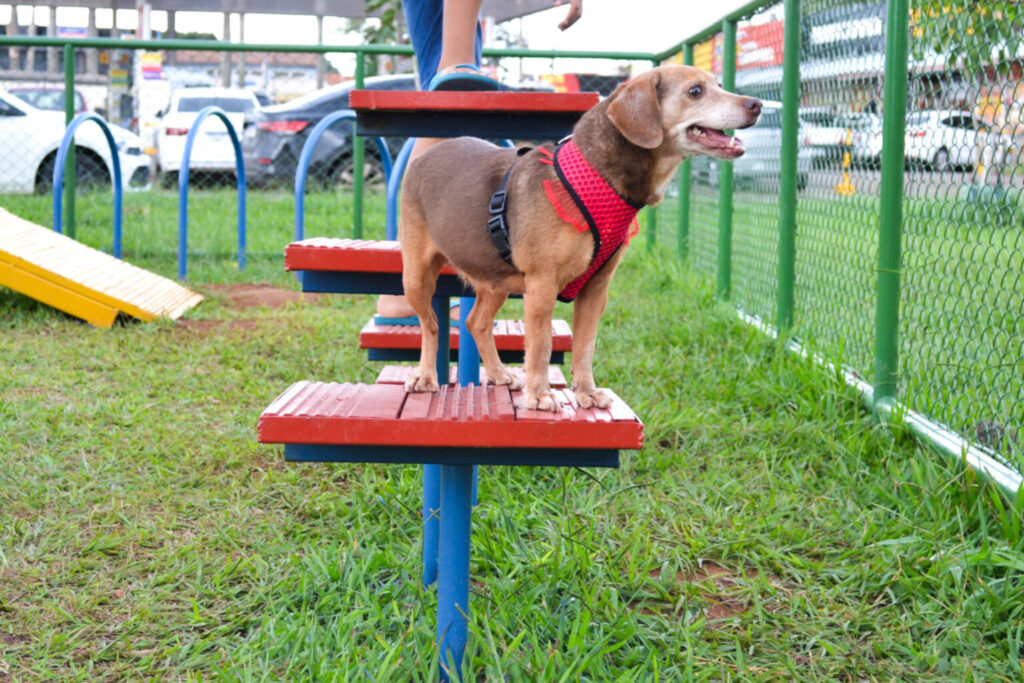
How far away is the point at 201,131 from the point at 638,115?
13887 millimetres

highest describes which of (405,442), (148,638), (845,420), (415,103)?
(415,103)

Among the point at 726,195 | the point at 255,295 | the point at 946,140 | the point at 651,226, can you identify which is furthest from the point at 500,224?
the point at 651,226

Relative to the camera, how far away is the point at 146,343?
530 cm

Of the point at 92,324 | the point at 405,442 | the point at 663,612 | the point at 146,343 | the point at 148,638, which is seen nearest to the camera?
the point at 405,442

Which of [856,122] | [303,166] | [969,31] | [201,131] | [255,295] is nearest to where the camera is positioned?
[969,31]

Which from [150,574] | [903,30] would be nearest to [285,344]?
[150,574]

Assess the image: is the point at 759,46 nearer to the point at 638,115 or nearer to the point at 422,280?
the point at 422,280

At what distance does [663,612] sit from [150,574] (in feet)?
4.60

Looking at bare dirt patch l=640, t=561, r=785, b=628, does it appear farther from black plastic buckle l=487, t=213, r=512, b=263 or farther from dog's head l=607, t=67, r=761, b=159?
dog's head l=607, t=67, r=761, b=159

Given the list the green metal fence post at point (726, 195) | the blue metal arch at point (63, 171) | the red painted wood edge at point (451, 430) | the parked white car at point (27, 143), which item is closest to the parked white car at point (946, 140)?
the red painted wood edge at point (451, 430)

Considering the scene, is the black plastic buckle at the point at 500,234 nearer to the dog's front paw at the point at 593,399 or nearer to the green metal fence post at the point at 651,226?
the dog's front paw at the point at 593,399

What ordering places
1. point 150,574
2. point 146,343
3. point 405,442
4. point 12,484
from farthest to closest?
point 146,343 → point 12,484 → point 150,574 → point 405,442

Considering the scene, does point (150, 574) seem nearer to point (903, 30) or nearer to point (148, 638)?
point (148, 638)

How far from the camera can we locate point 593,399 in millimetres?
2268
